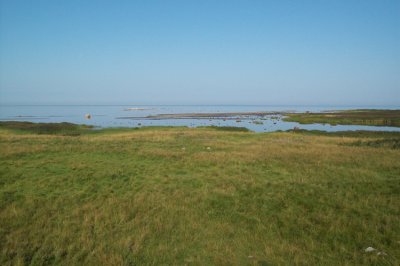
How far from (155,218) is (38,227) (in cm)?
412

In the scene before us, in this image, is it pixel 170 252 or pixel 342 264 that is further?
pixel 170 252

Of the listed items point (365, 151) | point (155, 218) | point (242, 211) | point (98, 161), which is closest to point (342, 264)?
point (242, 211)

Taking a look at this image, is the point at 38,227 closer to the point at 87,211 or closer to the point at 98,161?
the point at 87,211

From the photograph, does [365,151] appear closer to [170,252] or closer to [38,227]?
[170,252]

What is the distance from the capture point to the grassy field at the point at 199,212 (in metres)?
8.99

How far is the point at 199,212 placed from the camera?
12.2 meters

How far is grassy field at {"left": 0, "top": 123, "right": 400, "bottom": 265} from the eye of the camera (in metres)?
8.99

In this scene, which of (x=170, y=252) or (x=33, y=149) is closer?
(x=170, y=252)

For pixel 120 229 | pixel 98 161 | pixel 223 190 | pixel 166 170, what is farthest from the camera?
pixel 98 161

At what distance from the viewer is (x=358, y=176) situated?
647 inches

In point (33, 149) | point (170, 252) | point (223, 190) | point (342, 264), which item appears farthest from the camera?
point (33, 149)

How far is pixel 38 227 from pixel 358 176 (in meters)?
15.4

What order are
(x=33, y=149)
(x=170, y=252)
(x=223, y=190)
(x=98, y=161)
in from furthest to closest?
(x=33, y=149) < (x=98, y=161) < (x=223, y=190) < (x=170, y=252)

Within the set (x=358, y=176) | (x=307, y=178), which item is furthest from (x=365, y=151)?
(x=307, y=178)
